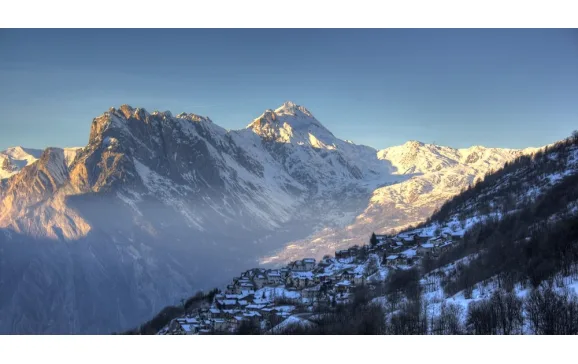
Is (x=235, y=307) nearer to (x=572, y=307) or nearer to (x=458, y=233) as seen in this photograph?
(x=458, y=233)

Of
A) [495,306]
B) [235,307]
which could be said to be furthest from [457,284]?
[235,307]

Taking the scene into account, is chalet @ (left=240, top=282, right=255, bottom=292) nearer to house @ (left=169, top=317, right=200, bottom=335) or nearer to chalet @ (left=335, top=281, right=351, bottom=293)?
chalet @ (left=335, top=281, right=351, bottom=293)

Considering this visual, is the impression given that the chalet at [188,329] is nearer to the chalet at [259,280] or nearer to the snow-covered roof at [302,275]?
the chalet at [259,280]

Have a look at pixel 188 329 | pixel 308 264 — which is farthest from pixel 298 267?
pixel 188 329

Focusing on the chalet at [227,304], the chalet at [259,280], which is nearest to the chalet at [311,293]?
the chalet at [227,304]

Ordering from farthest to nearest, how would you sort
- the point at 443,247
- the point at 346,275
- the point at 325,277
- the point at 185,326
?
the point at 325,277
the point at 443,247
the point at 346,275
the point at 185,326

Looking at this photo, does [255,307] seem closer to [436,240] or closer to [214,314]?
[214,314]

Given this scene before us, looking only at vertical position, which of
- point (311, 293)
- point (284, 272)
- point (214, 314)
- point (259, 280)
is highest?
point (284, 272)

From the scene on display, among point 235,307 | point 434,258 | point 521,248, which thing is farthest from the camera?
point 434,258

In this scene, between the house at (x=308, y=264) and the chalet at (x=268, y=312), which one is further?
the house at (x=308, y=264)
